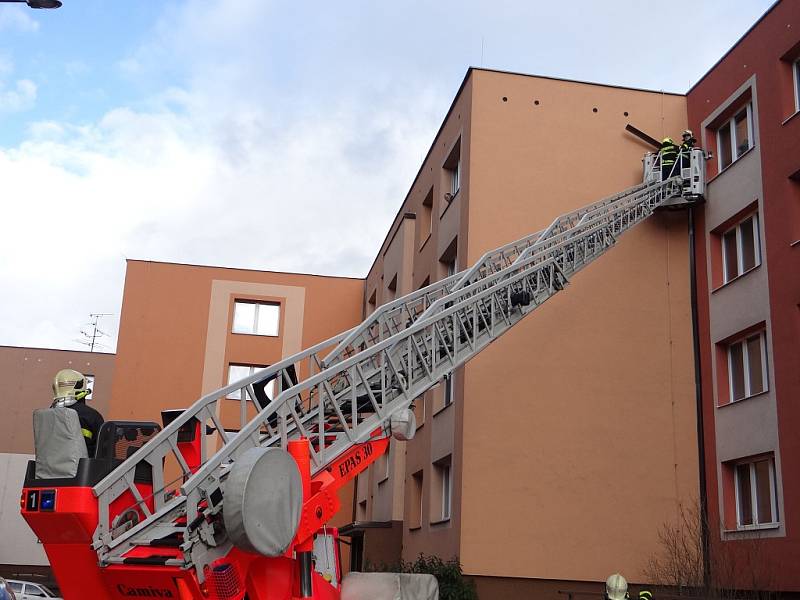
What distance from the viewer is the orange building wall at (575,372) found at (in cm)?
1584

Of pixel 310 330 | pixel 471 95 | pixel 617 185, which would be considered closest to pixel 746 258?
pixel 617 185

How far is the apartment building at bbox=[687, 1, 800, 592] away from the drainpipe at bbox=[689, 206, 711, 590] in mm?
106

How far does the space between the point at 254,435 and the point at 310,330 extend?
24.2 m

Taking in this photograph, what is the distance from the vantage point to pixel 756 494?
598 inches

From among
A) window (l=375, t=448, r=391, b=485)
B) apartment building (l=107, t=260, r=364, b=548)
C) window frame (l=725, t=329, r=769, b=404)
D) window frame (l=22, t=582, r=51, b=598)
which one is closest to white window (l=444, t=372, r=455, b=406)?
window frame (l=725, t=329, r=769, b=404)

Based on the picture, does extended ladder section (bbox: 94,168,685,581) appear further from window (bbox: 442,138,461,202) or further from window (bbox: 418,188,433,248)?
window (bbox: 418,188,433,248)

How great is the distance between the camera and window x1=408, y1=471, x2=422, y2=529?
66.5ft

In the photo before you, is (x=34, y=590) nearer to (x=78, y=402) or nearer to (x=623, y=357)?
(x=623, y=357)

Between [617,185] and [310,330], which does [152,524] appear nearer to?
[617,185]

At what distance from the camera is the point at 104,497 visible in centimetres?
→ 750

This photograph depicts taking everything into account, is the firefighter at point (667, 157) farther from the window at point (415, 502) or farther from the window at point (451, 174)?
the window at point (415, 502)

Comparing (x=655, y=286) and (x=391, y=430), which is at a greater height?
(x=655, y=286)

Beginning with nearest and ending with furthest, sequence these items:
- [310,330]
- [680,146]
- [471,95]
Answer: [680,146] → [471,95] → [310,330]

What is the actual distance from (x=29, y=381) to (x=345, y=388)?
33367 millimetres
